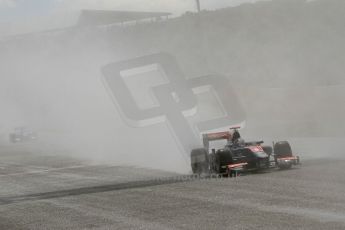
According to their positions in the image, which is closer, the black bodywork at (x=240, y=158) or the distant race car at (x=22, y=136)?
the black bodywork at (x=240, y=158)

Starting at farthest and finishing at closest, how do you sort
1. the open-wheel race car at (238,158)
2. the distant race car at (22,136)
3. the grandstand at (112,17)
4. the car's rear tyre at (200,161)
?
the grandstand at (112,17) → the distant race car at (22,136) → the car's rear tyre at (200,161) → the open-wheel race car at (238,158)

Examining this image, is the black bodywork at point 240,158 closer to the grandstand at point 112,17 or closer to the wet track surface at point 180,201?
the wet track surface at point 180,201

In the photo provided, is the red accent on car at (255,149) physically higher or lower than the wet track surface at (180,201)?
higher

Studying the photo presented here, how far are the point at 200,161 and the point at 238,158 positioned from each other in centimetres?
108

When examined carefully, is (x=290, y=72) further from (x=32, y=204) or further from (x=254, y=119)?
(x=32, y=204)

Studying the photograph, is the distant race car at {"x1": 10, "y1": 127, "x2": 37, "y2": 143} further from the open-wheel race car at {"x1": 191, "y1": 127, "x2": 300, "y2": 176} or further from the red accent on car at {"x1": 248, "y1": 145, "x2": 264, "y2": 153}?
the red accent on car at {"x1": 248, "y1": 145, "x2": 264, "y2": 153}

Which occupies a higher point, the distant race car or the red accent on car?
the distant race car

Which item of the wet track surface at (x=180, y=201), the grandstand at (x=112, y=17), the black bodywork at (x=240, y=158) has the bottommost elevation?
the wet track surface at (x=180, y=201)

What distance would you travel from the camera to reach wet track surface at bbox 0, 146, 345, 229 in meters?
9.57

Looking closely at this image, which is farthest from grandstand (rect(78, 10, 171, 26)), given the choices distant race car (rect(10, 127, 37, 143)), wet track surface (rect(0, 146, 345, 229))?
wet track surface (rect(0, 146, 345, 229))

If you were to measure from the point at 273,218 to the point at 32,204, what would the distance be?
5633mm

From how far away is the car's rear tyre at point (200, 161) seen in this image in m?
15.4

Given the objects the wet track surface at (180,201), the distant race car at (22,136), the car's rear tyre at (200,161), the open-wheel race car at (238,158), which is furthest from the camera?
the distant race car at (22,136)

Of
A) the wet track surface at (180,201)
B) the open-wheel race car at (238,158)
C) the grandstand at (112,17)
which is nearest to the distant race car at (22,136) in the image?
the wet track surface at (180,201)
